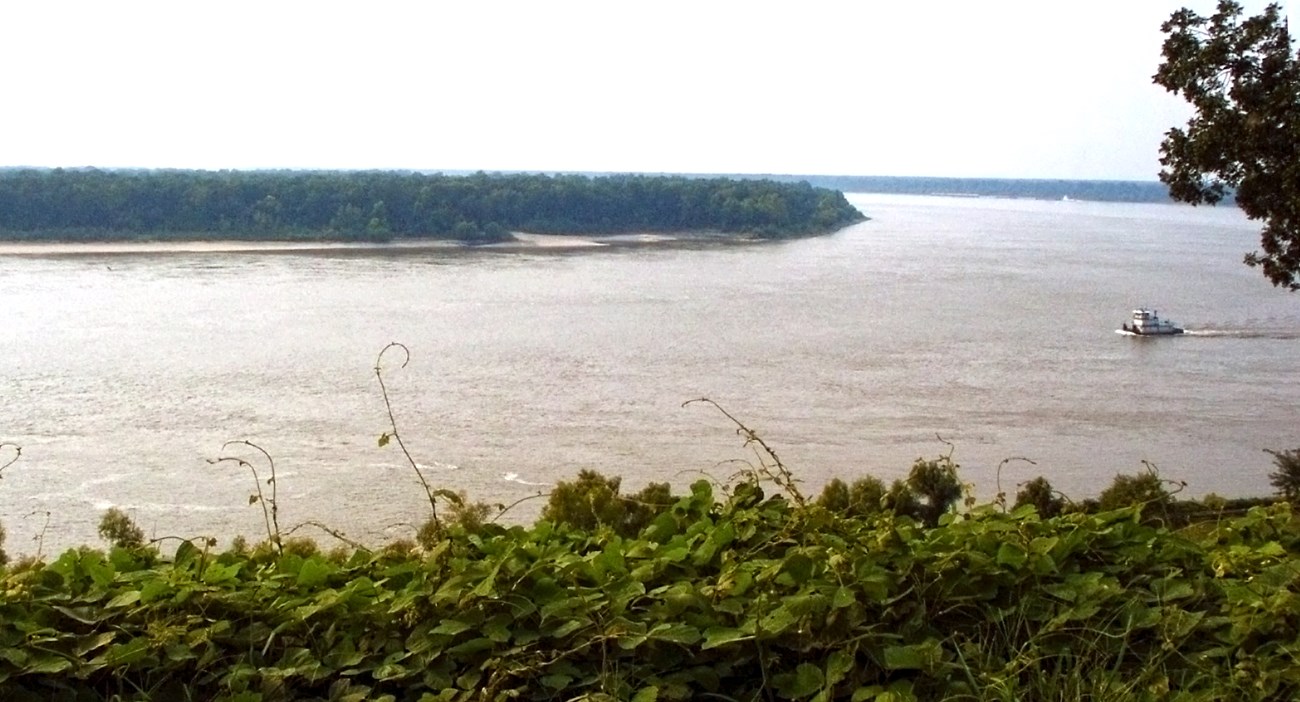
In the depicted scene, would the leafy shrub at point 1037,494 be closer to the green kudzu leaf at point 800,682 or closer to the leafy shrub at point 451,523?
the green kudzu leaf at point 800,682

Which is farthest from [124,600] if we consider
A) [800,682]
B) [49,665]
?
[800,682]

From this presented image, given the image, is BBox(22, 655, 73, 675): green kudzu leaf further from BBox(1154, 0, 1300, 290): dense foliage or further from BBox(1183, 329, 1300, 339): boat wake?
BBox(1183, 329, 1300, 339): boat wake

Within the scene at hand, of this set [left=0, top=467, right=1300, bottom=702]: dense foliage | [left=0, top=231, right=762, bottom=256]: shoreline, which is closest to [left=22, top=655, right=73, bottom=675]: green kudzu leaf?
[left=0, top=467, right=1300, bottom=702]: dense foliage

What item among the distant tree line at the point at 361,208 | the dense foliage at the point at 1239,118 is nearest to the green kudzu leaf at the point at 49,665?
the dense foliage at the point at 1239,118

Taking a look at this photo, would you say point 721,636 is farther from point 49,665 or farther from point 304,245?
point 304,245

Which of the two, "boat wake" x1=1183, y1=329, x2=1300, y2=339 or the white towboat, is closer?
the white towboat
